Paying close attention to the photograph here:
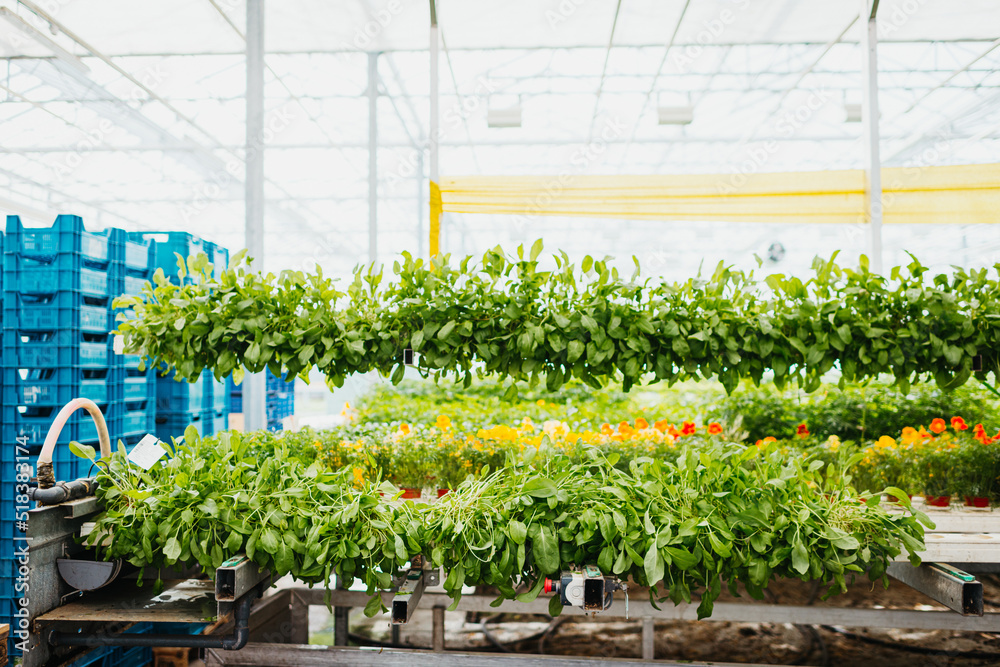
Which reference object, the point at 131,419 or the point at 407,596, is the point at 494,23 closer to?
the point at 131,419

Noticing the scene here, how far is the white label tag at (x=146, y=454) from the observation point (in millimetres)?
1943

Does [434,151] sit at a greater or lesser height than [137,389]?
greater

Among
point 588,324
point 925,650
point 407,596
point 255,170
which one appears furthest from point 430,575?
point 925,650

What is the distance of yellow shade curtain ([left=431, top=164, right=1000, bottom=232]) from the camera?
11.6 ft

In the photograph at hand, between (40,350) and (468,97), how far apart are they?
6134 millimetres

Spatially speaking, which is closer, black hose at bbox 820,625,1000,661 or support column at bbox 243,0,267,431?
black hose at bbox 820,625,1000,661

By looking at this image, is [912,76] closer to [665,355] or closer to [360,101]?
[360,101]

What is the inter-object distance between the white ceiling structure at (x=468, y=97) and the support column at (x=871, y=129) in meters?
1.29

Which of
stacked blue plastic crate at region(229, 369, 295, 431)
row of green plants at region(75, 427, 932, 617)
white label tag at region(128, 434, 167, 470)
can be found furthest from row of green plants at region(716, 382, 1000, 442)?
stacked blue plastic crate at region(229, 369, 295, 431)

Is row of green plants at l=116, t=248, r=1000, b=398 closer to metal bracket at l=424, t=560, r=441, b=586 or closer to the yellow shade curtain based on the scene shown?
metal bracket at l=424, t=560, r=441, b=586

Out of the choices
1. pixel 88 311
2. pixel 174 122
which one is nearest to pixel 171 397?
pixel 88 311

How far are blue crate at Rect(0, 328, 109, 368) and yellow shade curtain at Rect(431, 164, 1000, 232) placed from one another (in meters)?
1.91

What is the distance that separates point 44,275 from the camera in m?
2.80

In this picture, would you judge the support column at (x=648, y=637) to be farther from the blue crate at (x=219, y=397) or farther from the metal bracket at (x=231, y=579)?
the blue crate at (x=219, y=397)
